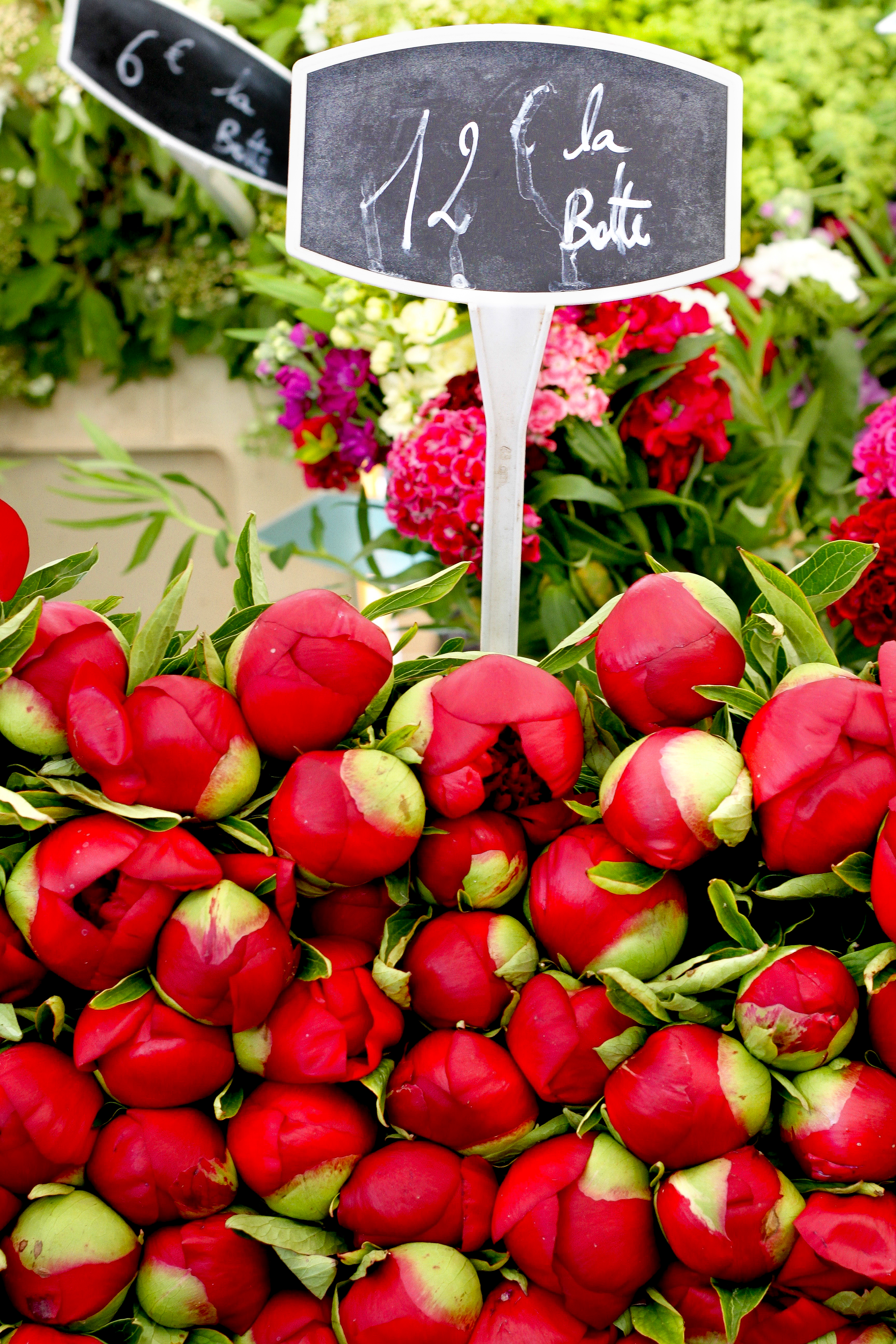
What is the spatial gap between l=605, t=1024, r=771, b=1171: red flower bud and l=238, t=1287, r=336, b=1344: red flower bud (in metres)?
0.14

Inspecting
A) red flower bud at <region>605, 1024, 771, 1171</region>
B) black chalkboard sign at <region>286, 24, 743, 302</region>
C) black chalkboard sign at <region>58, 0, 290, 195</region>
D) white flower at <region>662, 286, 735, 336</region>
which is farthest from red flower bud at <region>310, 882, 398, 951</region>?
black chalkboard sign at <region>58, 0, 290, 195</region>

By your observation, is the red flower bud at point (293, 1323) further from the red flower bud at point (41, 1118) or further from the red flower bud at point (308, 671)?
the red flower bud at point (308, 671)

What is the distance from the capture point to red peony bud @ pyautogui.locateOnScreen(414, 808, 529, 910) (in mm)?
427

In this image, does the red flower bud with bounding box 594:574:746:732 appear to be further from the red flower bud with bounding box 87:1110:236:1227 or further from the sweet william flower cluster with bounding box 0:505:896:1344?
the red flower bud with bounding box 87:1110:236:1227

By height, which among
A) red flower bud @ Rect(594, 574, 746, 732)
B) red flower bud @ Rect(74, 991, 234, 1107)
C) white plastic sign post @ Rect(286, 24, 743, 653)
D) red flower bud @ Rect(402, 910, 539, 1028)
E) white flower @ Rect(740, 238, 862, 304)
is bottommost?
red flower bud @ Rect(74, 991, 234, 1107)

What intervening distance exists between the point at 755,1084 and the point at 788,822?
0.09 meters

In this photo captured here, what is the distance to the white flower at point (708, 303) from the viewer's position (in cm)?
97

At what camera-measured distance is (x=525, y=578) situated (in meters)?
1.00

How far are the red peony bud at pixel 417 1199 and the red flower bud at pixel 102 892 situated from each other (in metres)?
Result: 0.12

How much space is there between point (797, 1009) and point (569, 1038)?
8 cm

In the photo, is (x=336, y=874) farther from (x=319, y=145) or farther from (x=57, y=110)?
(x=57, y=110)

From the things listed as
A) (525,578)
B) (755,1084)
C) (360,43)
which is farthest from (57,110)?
(755,1084)

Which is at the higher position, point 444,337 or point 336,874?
point 444,337

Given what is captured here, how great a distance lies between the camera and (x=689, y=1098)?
1.22 feet
